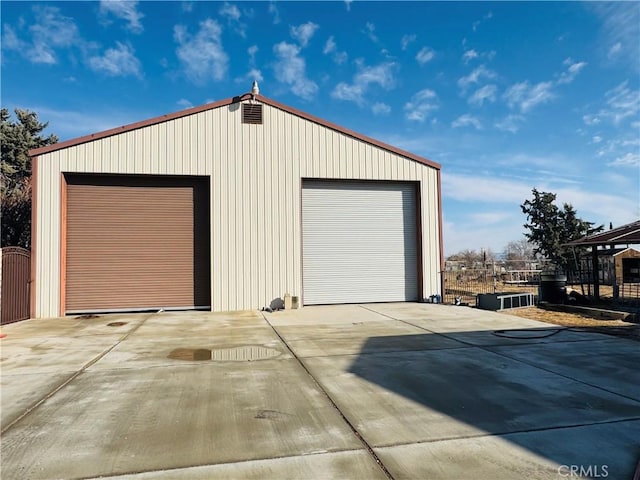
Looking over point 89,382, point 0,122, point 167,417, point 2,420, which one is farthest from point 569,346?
point 0,122

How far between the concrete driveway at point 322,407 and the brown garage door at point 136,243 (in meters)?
4.46

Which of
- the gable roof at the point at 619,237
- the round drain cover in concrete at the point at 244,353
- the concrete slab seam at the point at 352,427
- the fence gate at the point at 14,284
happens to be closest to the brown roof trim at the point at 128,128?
the fence gate at the point at 14,284

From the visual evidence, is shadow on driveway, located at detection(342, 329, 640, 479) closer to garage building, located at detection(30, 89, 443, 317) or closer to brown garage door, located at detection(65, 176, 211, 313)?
garage building, located at detection(30, 89, 443, 317)

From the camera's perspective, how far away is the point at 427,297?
48.9 feet

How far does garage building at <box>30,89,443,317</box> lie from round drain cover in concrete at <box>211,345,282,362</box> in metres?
5.91

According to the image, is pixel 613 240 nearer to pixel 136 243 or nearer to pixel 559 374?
pixel 559 374

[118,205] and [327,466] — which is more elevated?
[118,205]

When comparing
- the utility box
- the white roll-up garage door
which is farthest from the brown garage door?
the utility box

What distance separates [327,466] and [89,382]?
3717 millimetres

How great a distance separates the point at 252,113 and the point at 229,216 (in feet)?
11.5

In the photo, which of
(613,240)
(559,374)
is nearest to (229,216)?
(559,374)

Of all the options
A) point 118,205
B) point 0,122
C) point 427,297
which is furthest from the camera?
point 0,122

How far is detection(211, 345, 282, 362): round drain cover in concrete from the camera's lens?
667 centimetres

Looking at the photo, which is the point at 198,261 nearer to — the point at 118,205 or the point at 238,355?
the point at 118,205
